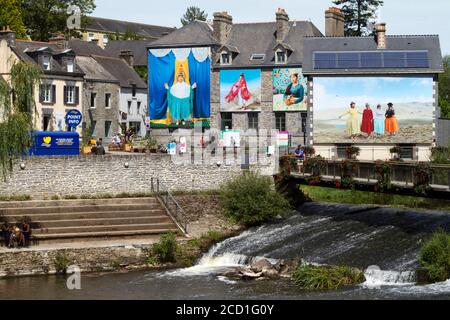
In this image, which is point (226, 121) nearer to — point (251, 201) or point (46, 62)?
point (46, 62)

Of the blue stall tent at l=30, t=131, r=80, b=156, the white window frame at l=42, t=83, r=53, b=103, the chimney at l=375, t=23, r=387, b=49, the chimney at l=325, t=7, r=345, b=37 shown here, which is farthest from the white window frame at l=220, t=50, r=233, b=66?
the blue stall tent at l=30, t=131, r=80, b=156

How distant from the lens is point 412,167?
35406mm

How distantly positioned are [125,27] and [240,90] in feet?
231

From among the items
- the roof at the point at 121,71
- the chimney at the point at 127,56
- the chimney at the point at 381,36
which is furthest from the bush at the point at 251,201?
the chimney at the point at 127,56

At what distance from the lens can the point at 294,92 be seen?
6131 centimetres

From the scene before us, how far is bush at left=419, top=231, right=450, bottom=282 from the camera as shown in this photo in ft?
98.0

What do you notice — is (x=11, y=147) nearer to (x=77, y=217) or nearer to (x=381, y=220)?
(x=77, y=217)

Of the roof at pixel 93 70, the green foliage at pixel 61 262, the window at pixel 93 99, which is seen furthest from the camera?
the window at pixel 93 99

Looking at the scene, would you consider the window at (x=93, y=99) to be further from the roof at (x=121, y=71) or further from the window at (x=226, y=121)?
the window at (x=226, y=121)

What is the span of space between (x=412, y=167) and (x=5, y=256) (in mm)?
15937

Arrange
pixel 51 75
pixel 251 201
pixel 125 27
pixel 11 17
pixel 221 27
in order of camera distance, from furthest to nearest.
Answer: pixel 125 27 < pixel 11 17 < pixel 221 27 < pixel 51 75 < pixel 251 201

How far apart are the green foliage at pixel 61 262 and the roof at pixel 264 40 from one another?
29.6 m

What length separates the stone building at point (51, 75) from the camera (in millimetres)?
57844

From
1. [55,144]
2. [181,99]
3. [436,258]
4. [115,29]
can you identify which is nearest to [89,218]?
[55,144]
